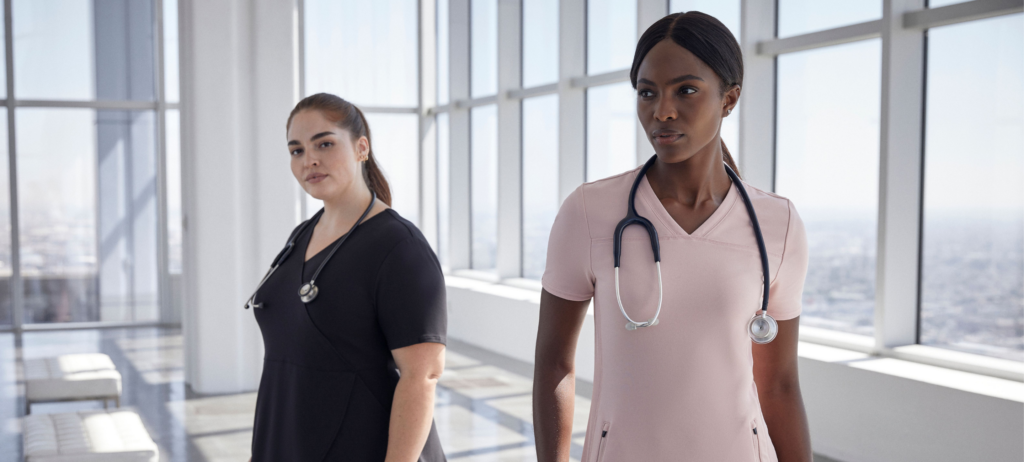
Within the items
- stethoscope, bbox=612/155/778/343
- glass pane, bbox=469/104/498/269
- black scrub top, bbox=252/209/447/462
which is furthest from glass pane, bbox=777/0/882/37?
glass pane, bbox=469/104/498/269

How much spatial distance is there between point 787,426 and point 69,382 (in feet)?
16.7

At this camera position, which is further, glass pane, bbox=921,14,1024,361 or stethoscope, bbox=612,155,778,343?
glass pane, bbox=921,14,1024,361

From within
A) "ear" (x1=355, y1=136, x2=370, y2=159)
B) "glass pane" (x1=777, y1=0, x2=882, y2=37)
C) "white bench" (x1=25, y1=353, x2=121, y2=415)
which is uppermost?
"glass pane" (x1=777, y1=0, x2=882, y2=37)

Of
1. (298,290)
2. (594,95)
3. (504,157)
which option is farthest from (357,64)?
(298,290)

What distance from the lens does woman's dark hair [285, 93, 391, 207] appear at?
1714mm

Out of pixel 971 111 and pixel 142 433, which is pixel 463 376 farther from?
pixel 971 111

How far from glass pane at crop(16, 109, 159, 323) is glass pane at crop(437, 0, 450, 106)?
11.3 ft

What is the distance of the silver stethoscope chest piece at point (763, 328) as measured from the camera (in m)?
1.09

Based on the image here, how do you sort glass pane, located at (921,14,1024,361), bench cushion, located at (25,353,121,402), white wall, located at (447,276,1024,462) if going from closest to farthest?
white wall, located at (447,276,1024,462) → glass pane, located at (921,14,1024,361) → bench cushion, located at (25,353,121,402)

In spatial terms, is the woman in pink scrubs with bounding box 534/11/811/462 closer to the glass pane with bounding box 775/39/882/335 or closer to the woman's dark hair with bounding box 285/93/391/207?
the woman's dark hair with bounding box 285/93/391/207

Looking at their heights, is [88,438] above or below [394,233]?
below

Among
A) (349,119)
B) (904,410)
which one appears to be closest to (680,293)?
(349,119)

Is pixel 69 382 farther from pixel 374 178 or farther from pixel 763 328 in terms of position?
pixel 763 328

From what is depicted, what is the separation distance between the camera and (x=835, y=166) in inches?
195
